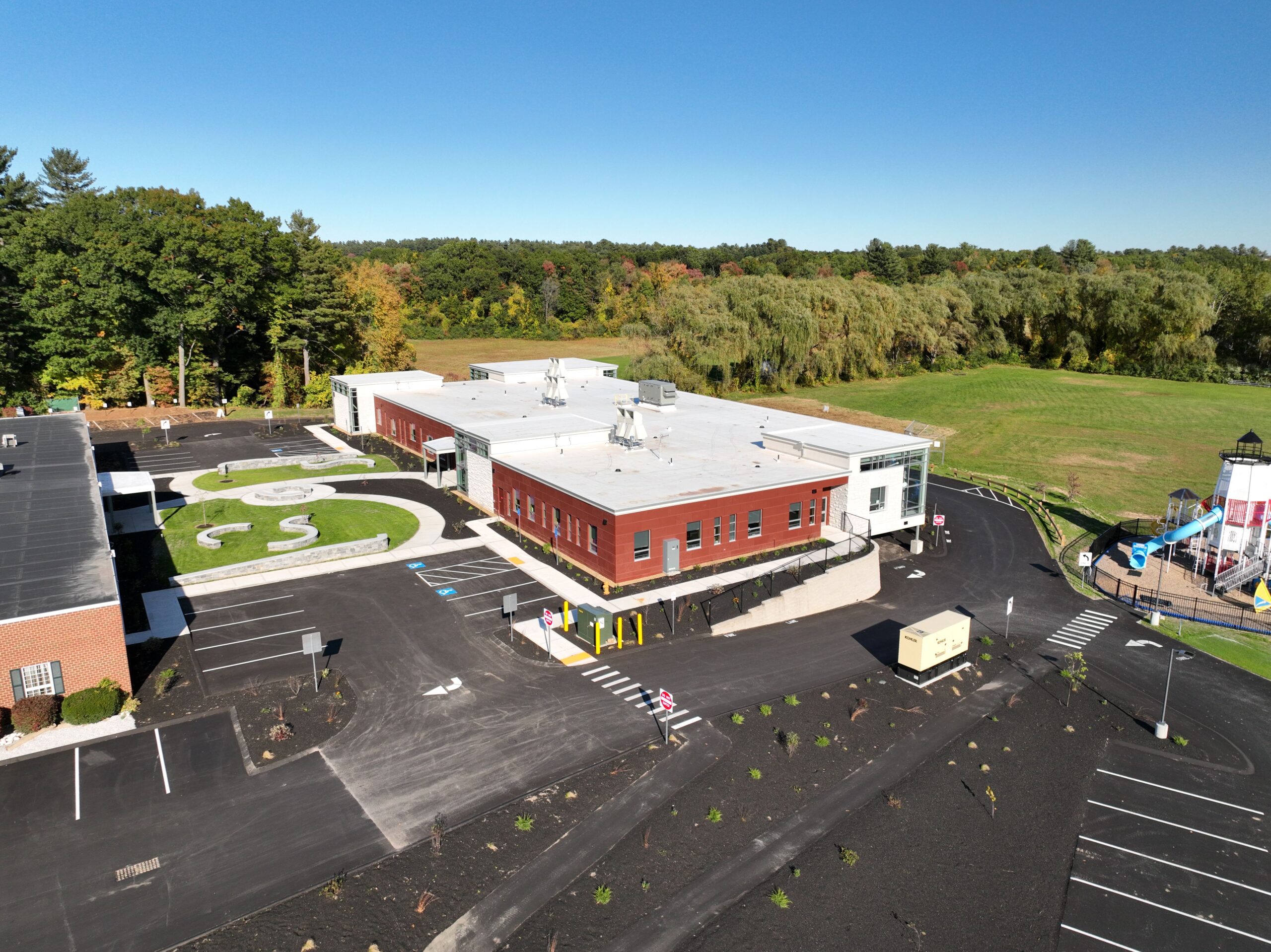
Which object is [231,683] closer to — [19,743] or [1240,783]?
[19,743]

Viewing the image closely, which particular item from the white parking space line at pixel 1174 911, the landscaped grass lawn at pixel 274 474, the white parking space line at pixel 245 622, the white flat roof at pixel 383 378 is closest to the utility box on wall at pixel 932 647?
the white parking space line at pixel 1174 911

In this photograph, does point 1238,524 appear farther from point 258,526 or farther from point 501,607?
point 258,526

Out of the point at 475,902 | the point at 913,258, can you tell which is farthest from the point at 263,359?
the point at 913,258

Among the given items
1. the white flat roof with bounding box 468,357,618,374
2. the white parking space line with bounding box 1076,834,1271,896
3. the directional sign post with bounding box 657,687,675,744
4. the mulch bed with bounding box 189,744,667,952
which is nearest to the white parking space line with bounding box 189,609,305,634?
the mulch bed with bounding box 189,744,667,952

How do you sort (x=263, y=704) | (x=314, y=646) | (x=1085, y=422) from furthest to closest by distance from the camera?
(x=1085, y=422), (x=314, y=646), (x=263, y=704)

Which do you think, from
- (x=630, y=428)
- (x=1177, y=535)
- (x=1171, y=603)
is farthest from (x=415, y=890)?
(x=1177, y=535)
